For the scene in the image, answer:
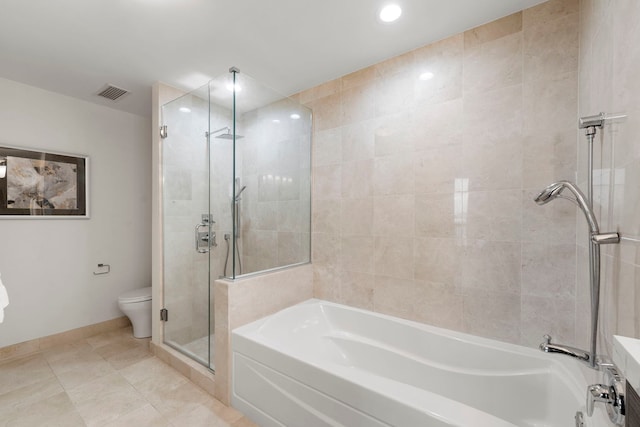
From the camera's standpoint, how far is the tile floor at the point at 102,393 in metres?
1.70

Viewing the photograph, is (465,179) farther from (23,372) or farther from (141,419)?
(23,372)

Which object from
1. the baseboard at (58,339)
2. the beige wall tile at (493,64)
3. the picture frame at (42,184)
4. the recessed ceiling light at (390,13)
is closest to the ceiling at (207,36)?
the recessed ceiling light at (390,13)

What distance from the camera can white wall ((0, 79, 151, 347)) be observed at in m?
2.42

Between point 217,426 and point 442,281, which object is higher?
point 442,281

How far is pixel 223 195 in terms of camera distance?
2133 mm

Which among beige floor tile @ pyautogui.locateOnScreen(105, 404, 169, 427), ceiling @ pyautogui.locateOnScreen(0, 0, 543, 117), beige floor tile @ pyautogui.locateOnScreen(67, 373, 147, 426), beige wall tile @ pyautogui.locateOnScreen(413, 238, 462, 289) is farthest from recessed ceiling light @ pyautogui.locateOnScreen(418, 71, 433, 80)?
beige floor tile @ pyautogui.locateOnScreen(67, 373, 147, 426)

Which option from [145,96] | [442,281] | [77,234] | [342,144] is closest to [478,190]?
[442,281]

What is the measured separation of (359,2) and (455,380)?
89.1 inches

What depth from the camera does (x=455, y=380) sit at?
5.44ft

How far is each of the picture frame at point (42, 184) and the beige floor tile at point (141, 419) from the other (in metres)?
1.99

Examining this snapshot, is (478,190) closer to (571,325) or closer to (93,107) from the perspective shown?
(571,325)

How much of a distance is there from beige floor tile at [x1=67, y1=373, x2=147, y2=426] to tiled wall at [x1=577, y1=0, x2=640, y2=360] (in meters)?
2.54

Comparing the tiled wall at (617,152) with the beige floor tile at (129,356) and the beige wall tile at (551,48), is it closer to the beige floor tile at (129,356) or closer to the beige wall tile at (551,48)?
the beige wall tile at (551,48)

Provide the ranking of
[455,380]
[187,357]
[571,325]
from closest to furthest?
[571,325] → [455,380] → [187,357]
